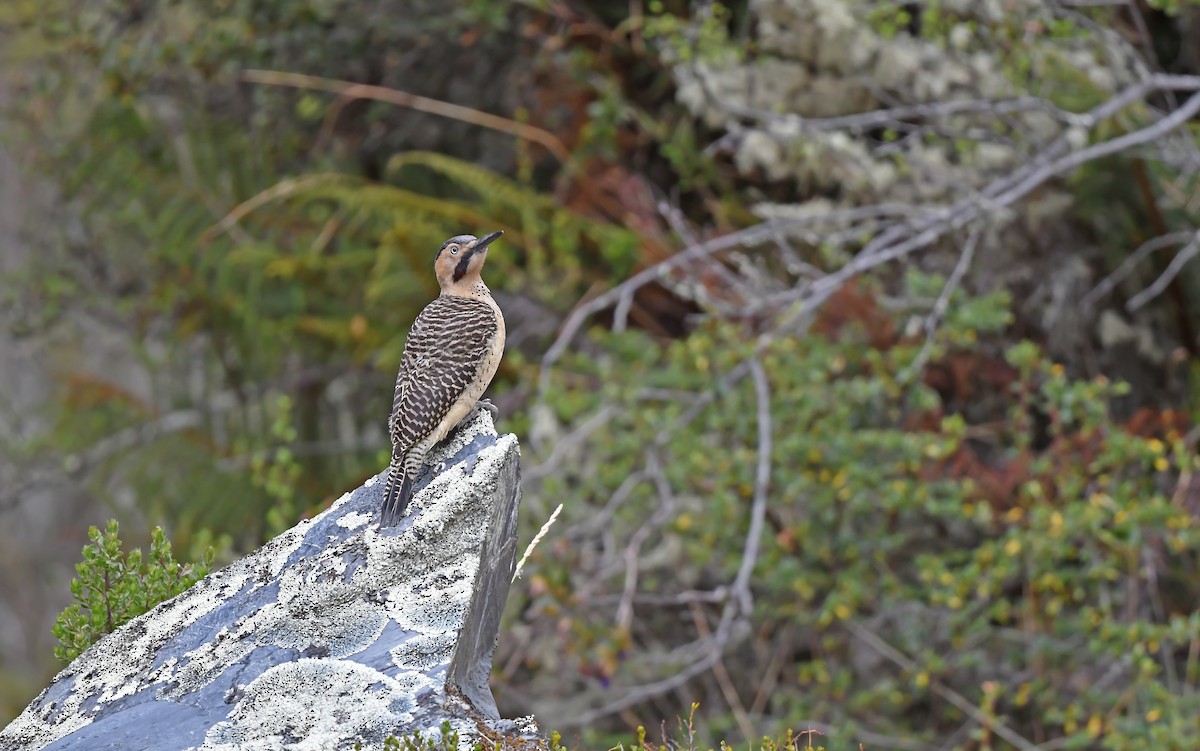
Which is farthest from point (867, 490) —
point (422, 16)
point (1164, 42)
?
point (422, 16)

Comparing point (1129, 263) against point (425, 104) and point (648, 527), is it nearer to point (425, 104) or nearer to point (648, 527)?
point (648, 527)

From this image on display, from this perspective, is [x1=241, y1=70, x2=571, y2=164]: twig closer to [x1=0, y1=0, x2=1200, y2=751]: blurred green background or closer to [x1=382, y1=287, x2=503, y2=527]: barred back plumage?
[x1=0, y1=0, x2=1200, y2=751]: blurred green background

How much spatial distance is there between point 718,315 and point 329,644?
13.9 ft

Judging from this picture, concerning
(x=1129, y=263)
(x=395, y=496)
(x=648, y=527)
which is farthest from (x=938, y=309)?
(x=395, y=496)

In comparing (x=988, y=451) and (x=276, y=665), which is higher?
(x=276, y=665)

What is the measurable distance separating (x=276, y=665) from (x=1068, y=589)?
539 centimetres

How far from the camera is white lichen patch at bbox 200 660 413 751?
3750 mm

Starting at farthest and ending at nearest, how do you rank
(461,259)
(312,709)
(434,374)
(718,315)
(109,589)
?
(718,315)
(461,259)
(109,589)
(434,374)
(312,709)

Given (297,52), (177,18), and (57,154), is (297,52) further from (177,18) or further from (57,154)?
(57,154)

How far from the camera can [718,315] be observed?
26.0ft

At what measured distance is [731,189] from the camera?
403 inches

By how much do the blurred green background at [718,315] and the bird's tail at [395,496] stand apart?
2475mm

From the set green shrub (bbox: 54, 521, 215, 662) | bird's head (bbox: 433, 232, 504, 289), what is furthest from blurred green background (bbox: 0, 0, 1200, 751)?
bird's head (bbox: 433, 232, 504, 289)

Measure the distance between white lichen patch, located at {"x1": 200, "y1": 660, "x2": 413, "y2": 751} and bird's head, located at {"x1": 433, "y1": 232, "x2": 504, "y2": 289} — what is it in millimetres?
1590
